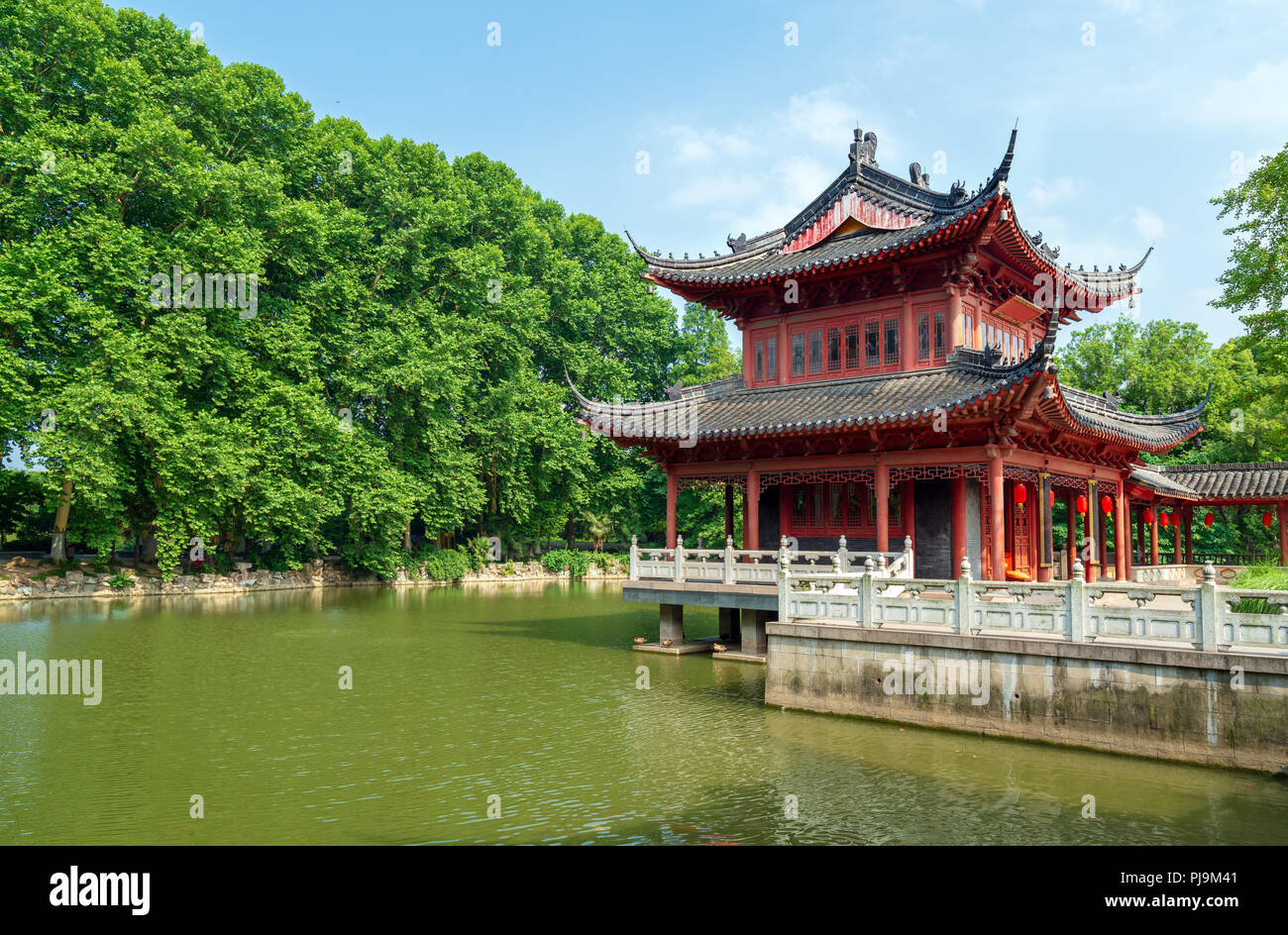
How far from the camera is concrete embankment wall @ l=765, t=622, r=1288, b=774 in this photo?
1025 cm

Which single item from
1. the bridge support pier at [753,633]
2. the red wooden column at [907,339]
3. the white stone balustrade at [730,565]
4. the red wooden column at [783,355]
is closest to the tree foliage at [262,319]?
the white stone balustrade at [730,565]

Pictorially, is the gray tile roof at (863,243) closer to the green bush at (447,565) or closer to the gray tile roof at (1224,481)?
the gray tile roof at (1224,481)

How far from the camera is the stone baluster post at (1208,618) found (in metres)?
10.5

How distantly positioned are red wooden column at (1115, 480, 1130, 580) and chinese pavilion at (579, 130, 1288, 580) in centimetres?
9

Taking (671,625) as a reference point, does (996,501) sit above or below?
above

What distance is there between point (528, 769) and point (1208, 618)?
873cm

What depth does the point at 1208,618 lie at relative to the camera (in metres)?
10.6

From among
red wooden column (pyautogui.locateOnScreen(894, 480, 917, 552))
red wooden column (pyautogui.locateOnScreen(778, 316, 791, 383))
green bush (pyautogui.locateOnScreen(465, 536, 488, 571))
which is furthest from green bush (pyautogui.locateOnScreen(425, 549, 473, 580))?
red wooden column (pyautogui.locateOnScreen(894, 480, 917, 552))

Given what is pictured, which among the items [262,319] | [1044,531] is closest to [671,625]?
[1044,531]

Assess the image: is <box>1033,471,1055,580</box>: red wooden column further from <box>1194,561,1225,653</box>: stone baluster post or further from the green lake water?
<box>1194,561,1225,653</box>: stone baluster post

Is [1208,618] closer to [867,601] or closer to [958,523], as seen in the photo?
[867,601]
